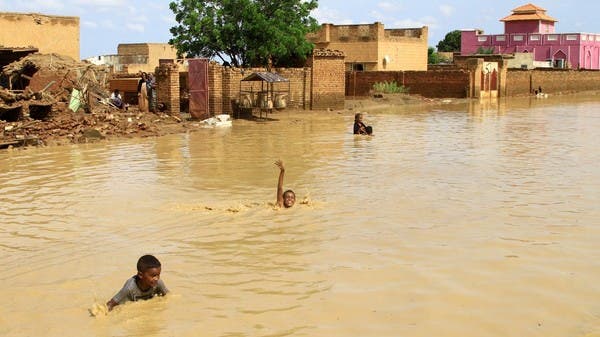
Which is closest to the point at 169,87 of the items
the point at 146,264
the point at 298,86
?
the point at 298,86

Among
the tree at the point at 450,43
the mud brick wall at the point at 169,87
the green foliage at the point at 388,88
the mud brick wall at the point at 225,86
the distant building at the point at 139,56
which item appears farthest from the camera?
the tree at the point at 450,43

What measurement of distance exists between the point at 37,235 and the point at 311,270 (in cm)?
361

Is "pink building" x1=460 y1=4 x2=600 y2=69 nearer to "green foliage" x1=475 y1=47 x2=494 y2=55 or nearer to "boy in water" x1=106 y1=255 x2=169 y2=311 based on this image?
"green foliage" x1=475 y1=47 x2=494 y2=55

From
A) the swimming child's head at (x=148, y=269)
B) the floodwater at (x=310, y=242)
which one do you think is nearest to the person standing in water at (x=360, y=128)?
the floodwater at (x=310, y=242)

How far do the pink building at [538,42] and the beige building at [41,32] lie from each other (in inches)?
1654

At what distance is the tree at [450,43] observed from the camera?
3403 inches

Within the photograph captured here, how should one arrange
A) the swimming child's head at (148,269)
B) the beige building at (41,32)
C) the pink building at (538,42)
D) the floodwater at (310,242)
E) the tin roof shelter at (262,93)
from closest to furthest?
the floodwater at (310,242) → the swimming child's head at (148,269) → the tin roof shelter at (262,93) → the beige building at (41,32) → the pink building at (538,42)

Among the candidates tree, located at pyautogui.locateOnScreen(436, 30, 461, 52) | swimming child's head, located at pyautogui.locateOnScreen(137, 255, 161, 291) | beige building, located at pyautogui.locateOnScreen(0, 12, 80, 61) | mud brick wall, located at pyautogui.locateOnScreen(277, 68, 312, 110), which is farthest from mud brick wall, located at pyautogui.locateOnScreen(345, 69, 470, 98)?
tree, located at pyautogui.locateOnScreen(436, 30, 461, 52)

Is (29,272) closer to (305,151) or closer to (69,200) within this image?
(69,200)

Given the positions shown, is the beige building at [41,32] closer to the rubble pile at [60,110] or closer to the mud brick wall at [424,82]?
the rubble pile at [60,110]

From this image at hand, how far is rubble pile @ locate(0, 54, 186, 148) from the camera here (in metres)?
18.4

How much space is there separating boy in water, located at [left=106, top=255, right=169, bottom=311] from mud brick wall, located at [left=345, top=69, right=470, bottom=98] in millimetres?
34723

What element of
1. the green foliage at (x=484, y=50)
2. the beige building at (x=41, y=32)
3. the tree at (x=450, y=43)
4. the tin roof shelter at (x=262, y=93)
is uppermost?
the tree at (x=450, y=43)

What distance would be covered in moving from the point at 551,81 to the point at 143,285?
49020 mm
